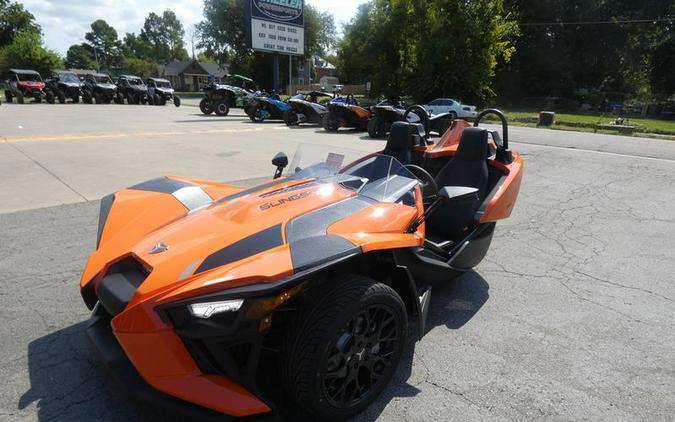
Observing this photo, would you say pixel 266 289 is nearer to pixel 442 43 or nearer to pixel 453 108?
pixel 453 108

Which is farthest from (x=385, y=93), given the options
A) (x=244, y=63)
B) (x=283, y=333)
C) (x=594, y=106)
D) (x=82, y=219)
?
(x=283, y=333)

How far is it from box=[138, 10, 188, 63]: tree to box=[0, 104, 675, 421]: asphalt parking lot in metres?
120

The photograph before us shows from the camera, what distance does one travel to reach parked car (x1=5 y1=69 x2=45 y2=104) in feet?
81.2

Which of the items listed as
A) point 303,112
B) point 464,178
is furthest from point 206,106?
point 464,178

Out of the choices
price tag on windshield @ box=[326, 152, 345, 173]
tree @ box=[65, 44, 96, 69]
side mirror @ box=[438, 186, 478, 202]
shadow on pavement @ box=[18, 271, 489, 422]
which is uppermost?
tree @ box=[65, 44, 96, 69]

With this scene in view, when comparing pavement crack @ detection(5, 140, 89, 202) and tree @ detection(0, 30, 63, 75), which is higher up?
tree @ detection(0, 30, 63, 75)

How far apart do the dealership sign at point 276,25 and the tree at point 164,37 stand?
3857 inches

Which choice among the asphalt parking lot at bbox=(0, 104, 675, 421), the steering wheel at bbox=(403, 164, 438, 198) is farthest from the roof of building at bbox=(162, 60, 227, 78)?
the steering wheel at bbox=(403, 164, 438, 198)

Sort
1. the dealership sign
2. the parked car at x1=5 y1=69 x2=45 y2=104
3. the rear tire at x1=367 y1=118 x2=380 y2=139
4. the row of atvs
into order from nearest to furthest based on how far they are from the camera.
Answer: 1. the rear tire at x1=367 y1=118 x2=380 y2=139
2. the row of atvs
3. the parked car at x1=5 y1=69 x2=45 y2=104
4. the dealership sign

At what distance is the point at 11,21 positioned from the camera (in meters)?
56.8

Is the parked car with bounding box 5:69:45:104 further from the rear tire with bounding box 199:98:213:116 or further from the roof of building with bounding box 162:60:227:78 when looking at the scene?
the roof of building with bounding box 162:60:227:78

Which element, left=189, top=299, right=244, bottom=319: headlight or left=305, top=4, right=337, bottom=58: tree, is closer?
left=189, top=299, right=244, bottom=319: headlight

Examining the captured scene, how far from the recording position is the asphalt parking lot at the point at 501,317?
2145 millimetres

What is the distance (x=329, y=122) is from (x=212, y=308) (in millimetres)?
14066
